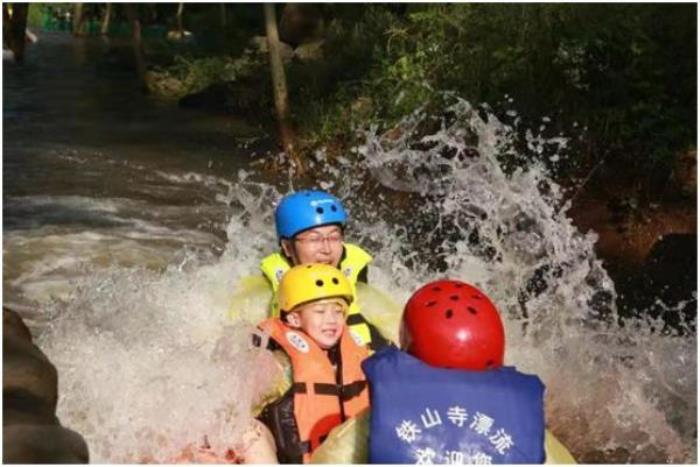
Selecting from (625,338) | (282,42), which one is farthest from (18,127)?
(625,338)

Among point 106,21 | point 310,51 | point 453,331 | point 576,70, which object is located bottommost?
point 453,331

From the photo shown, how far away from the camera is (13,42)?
27562mm

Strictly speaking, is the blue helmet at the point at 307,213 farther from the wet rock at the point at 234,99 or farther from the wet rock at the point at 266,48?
the wet rock at the point at 266,48

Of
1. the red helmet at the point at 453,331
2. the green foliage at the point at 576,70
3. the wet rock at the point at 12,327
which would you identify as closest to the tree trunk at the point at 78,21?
the green foliage at the point at 576,70

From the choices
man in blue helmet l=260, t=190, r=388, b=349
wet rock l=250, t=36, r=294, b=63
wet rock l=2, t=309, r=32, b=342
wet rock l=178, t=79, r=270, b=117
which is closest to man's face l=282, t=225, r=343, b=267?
man in blue helmet l=260, t=190, r=388, b=349

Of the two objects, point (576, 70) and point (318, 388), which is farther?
point (576, 70)

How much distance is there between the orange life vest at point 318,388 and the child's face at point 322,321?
5 cm

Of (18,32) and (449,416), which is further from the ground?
(18,32)

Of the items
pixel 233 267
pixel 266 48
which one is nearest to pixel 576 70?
pixel 233 267

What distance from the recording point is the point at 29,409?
4219mm

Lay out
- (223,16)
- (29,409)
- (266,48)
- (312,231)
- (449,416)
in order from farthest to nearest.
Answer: (223,16), (266,48), (312,231), (29,409), (449,416)

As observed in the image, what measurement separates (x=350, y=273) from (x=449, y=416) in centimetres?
286

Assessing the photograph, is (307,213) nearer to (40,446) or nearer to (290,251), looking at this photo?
(290,251)

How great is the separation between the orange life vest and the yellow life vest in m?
0.69
